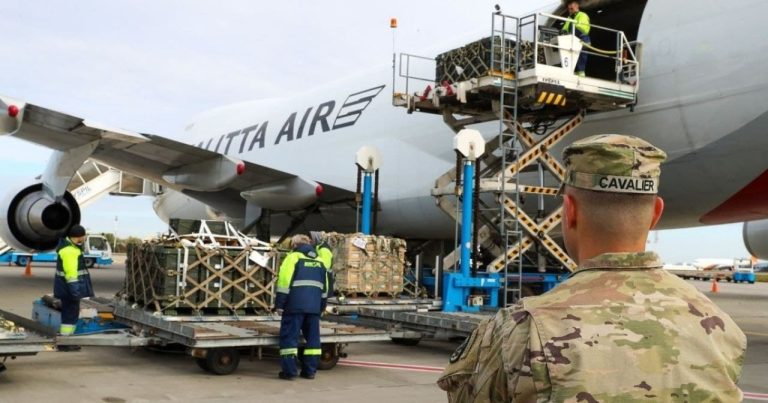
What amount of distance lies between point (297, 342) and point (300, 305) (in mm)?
357

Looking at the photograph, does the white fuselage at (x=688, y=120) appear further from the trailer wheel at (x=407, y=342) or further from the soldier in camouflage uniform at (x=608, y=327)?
the soldier in camouflage uniform at (x=608, y=327)

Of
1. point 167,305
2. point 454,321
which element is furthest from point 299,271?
point 454,321

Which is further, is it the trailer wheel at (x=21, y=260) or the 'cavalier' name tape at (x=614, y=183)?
the trailer wheel at (x=21, y=260)

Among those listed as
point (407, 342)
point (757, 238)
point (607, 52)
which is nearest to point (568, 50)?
point (607, 52)

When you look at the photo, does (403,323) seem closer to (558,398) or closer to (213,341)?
(213,341)

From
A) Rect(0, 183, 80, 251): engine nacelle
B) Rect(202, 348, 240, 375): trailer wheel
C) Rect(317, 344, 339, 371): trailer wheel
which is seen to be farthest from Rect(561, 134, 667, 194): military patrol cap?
Rect(0, 183, 80, 251): engine nacelle

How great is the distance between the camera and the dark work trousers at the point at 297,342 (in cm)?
732

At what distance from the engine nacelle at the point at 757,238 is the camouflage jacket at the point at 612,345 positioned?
14.0 m

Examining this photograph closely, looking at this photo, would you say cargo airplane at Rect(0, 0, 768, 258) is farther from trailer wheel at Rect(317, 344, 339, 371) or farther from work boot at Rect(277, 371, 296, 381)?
work boot at Rect(277, 371, 296, 381)

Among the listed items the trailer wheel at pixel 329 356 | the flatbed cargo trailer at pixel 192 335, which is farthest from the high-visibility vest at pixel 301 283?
the trailer wheel at pixel 329 356

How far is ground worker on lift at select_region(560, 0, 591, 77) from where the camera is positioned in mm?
9680

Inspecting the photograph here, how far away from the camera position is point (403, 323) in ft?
31.6

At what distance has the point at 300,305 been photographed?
7.40 m

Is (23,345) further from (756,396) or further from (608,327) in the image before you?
(756,396)
